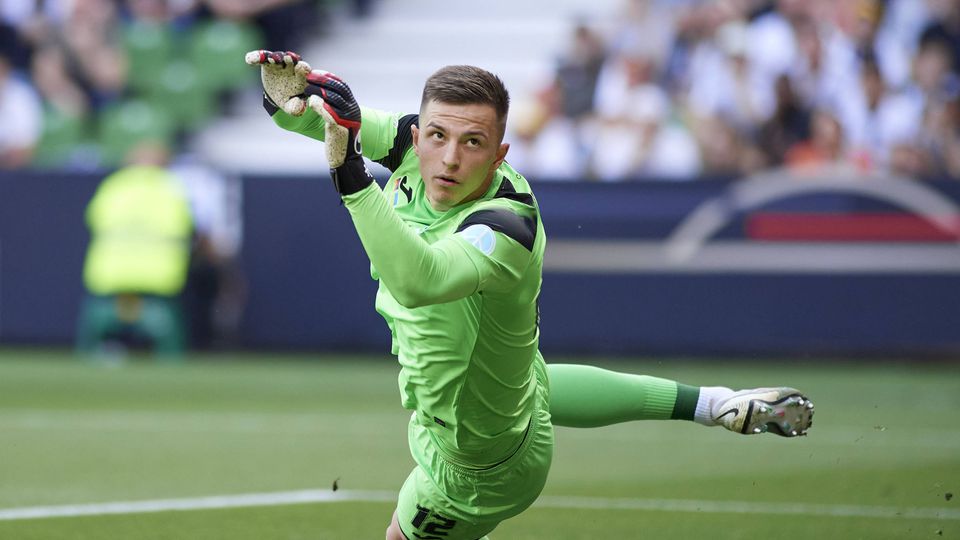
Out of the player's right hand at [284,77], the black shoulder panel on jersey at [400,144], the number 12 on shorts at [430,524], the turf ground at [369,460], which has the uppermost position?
the player's right hand at [284,77]

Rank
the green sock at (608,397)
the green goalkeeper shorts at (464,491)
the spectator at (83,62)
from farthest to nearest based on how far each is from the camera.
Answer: the spectator at (83,62)
the green sock at (608,397)
the green goalkeeper shorts at (464,491)

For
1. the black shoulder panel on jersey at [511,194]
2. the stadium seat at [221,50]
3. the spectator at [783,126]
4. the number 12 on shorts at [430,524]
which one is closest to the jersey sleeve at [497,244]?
the black shoulder panel on jersey at [511,194]

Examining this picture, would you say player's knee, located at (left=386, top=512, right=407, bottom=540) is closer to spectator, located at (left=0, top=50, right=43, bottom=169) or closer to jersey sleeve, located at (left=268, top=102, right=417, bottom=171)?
jersey sleeve, located at (left=268, top=102, right=417, bottom=171)

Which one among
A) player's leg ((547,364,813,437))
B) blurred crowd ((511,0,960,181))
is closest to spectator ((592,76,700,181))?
blurred crowd ((511,0,960,181))

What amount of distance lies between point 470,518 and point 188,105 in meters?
13.3

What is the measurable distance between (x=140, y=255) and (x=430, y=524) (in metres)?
10.2

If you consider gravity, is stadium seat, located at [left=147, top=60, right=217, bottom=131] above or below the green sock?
above

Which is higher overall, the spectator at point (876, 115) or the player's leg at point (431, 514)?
the spectator at point (876, 115)

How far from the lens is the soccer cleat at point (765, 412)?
18.5 ft

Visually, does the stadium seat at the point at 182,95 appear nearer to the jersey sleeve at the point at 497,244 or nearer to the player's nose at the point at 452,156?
the player's nose at the point at 452,156

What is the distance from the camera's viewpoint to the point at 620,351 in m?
14.3

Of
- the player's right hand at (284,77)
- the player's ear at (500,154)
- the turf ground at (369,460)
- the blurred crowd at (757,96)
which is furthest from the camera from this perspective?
the blurred crowd at (757,96)

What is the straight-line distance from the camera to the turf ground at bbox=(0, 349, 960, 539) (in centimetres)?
687

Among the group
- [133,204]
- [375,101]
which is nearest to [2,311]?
[133,204]
